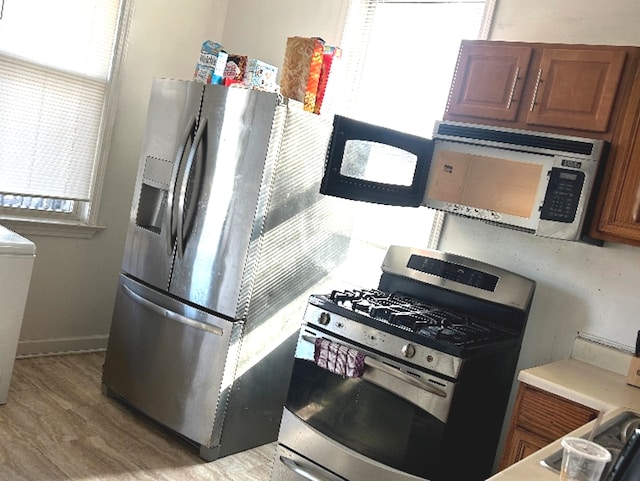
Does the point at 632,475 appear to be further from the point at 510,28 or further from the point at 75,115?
the point at 75,115

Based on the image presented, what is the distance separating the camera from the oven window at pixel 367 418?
2166 mm

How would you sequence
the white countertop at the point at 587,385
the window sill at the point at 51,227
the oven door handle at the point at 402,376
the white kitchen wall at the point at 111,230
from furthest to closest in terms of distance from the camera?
the white kitchen wall at the point at 111,230
the window sill at the point at 51,227
the oven door handle at the point at 402,376
the white countertop at the point at 587,385

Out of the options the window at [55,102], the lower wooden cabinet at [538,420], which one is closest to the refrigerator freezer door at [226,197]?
the window at [55,102]

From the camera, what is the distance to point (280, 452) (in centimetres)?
261

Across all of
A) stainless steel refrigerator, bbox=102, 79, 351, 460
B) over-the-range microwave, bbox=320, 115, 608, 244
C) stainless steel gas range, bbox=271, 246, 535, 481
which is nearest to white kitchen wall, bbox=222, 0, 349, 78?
stainless steel refrigerator, bbox=102, 79, 351, 460

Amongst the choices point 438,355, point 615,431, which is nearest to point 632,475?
point 615,431

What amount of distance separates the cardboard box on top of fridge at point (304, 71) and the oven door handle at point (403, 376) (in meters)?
1.26

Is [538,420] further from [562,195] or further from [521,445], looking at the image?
[562,195]

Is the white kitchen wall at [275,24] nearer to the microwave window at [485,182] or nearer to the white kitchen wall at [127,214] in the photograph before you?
the white kitchen wall at [127,214]

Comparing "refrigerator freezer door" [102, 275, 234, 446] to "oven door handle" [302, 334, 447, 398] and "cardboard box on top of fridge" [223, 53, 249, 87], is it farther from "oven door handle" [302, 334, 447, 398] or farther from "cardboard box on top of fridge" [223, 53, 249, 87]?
"cardboard box on top of fridge" [223, 53, 249, 87]

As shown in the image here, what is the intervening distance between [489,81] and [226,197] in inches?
48.7

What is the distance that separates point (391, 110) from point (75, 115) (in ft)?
5.74

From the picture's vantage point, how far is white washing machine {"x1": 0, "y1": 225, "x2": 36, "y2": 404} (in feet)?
9.08

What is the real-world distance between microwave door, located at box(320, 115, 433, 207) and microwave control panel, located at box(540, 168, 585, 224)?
0.55m
